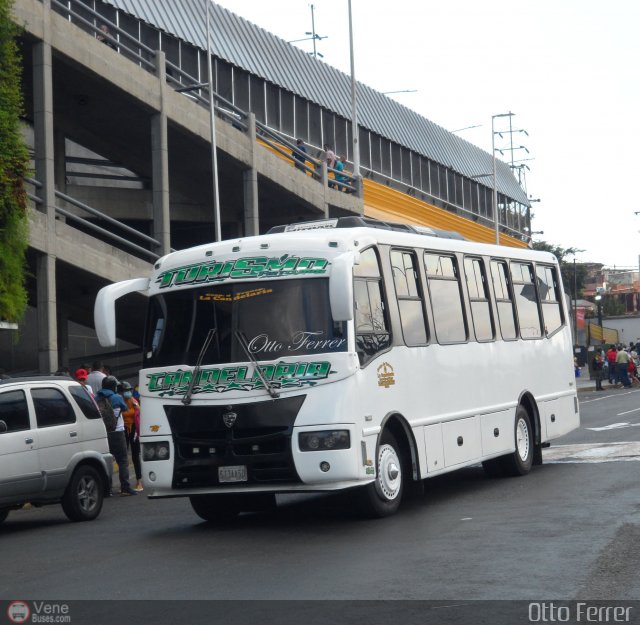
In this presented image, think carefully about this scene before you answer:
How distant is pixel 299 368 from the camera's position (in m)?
12.2

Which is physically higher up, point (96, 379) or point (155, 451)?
point (96, 379)

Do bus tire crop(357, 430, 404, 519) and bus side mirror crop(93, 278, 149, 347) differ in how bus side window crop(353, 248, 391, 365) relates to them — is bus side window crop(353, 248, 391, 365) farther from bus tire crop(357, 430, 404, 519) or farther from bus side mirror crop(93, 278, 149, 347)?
bus side mirror crop(93, 278, 149, 347)

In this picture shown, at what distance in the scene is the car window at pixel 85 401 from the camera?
15.4m

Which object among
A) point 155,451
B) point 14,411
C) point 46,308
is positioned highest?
point 46,308

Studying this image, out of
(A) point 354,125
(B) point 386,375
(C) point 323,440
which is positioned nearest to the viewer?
(C) point 323,440

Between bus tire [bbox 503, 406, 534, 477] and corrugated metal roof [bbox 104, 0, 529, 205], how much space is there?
19.2 m

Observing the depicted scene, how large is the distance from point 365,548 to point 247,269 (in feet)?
11.1

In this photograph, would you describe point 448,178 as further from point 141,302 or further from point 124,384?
point 124,384

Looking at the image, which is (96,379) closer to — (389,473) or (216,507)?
(216,507)

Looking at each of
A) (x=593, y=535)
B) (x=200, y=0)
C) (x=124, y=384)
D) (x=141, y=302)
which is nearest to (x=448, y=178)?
(x=200, y=0)

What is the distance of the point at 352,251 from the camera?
1258 cm

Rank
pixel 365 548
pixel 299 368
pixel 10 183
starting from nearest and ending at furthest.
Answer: pixel 365 548 < pixel 299 368 < pixel 10 183

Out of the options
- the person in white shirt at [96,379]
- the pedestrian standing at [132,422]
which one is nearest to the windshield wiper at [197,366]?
the pedestrian standing at [132,422]

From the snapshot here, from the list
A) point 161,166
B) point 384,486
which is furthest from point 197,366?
point 161,166
